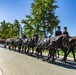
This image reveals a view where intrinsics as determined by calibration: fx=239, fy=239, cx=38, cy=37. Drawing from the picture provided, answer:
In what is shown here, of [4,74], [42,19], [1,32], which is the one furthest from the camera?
[1,32]

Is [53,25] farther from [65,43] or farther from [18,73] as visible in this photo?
[18,73]

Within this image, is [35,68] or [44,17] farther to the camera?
[44,17]

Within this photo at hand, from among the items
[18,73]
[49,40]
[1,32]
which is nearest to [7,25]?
[1,32]

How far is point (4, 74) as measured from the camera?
402 inches

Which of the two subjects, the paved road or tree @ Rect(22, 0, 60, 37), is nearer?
the paved road

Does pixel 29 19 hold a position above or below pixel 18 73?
above

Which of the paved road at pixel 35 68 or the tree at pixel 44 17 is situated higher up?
the tree at pixel 44 17

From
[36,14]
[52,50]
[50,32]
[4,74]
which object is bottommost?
[4,74]

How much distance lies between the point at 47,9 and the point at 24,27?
6.15 m

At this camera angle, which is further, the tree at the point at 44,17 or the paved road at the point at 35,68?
the tree at the point at 44,17

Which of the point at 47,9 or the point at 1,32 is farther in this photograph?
the point at 1,32

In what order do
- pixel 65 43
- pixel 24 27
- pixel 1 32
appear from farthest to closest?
1. pixel 1 32
2. pixel 24 27
3. pixel 65 43

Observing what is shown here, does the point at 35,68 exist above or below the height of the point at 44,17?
below

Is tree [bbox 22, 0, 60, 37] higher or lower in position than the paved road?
higher
